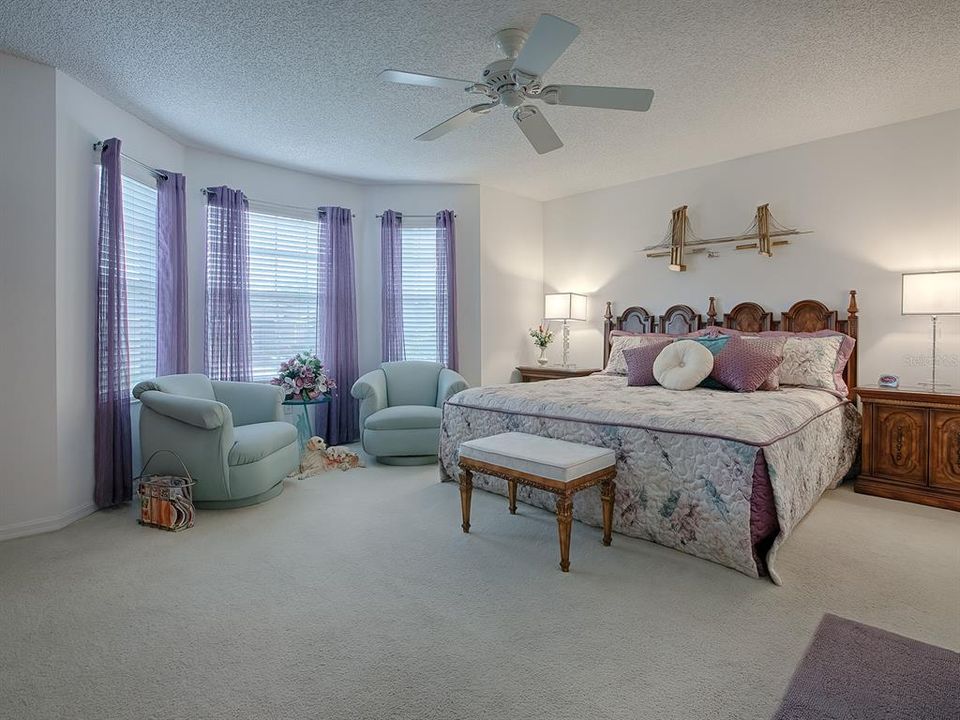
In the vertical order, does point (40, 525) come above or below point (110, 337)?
below

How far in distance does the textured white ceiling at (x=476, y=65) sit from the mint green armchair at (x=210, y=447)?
2013 mm

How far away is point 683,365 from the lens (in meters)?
3.90

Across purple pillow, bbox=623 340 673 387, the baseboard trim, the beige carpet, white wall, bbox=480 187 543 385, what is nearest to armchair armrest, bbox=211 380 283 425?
the beige carpet

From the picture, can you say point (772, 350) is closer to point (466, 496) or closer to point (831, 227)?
point (831, 227)

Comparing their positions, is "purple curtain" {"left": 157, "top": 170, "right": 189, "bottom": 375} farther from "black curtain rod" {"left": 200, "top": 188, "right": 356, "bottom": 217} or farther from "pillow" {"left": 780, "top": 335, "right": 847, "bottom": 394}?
"pillow" {"left": 780, "top": 335, "right": 847, "bottom": 394}

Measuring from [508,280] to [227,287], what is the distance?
2932 mm

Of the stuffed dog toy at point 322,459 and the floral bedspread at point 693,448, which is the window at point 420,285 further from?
the floral bedspread at point 693,448

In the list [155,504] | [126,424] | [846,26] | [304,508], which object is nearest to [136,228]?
[126,424]

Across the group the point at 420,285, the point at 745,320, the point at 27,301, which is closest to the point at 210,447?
the point at 27,301

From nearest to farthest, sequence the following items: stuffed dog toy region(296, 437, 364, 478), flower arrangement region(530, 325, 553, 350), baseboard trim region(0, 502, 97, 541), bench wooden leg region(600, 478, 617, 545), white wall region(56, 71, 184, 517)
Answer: bench wooden leg region(600, 478, 617, 545), baseboard trim region(0, 502, 97, 541), white wall region(56, 71, 184, 517), stuffed dog toy region(296, 437, 364, 478), flower arrangement region(530, 325, 553, 350)

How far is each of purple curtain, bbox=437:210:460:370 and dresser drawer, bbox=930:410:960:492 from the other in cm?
396

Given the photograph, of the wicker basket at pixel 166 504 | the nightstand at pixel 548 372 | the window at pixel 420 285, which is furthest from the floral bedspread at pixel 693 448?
the window at pixel 420 285

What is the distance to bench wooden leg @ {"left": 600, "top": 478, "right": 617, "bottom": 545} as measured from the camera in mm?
2807

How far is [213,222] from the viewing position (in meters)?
4.64
